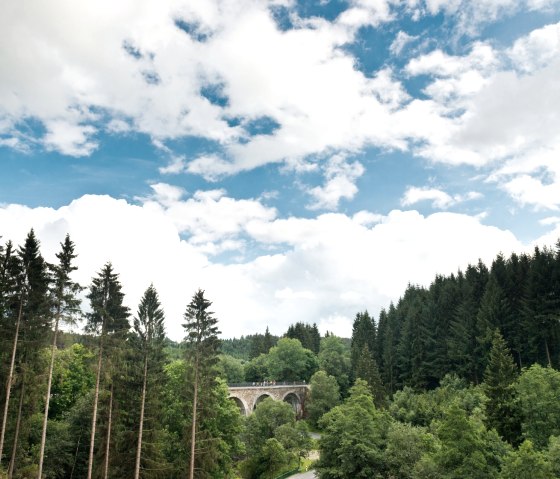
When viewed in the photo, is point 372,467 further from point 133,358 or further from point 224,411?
point 133,358

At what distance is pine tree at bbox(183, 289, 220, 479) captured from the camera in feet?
115

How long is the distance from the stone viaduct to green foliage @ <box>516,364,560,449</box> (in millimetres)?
52614

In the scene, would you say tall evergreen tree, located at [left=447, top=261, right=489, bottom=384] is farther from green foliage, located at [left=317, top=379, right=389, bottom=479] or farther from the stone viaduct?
the stone viaduct

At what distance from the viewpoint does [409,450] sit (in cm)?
3806

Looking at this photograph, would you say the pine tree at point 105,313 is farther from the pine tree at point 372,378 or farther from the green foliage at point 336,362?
the green foliage at point 336,362

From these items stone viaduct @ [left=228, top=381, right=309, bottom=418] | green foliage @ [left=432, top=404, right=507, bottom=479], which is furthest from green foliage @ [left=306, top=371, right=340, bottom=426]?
green foliage @ [left=432, top=404, right=507, bottom=479]

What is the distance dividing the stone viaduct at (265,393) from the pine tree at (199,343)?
4772 centimetres

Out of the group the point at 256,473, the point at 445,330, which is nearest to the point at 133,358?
the point at 256,473

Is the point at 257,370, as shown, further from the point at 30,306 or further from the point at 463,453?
the point at 30,306

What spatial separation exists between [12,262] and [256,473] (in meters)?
36.9

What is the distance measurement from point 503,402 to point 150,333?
3217 centimetres

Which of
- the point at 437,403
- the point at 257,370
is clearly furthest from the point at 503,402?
the point at 257,370

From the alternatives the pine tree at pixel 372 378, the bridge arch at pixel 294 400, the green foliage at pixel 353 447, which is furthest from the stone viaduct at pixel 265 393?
the green foliage at pixel 353 447

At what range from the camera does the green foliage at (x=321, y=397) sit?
85562 millimetres
